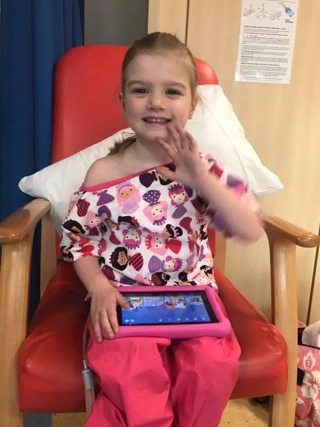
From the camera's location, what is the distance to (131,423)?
0.64 m

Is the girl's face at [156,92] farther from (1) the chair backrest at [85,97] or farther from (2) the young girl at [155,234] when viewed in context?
(1) the chair backrest at [85,97]

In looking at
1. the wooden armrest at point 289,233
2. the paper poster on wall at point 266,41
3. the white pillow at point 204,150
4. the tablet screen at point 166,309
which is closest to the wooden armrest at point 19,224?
the white pillow at point 204,150

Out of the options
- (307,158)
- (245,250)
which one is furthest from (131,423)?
(307,158)

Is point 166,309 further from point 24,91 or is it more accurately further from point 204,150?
point 24,91

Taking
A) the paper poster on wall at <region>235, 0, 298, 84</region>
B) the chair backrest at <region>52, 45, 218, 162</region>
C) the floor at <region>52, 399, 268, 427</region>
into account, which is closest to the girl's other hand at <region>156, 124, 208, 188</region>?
the chair backrest at <region>52, 45, 218, 162</region>

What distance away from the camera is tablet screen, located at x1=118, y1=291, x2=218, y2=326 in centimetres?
73

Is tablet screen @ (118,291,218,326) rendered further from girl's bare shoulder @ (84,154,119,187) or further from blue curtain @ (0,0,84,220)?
blue curtain @ (0,0,84,220)

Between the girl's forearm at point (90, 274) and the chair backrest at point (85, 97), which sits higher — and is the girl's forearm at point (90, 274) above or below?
below

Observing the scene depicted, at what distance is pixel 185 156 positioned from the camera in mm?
701

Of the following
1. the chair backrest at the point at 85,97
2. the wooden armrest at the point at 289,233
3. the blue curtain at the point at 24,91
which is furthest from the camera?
the chair backrest at the point at 85,97

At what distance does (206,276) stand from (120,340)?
276 millimetres

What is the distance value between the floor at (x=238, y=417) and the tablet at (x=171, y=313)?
1.96 feet

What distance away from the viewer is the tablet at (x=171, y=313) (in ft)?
2.33

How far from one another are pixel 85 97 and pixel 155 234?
480mm
